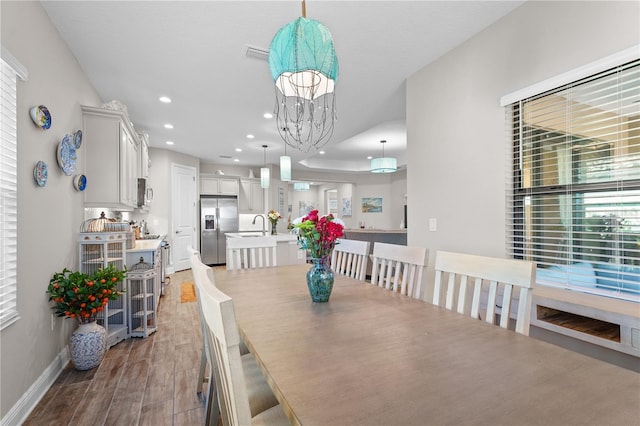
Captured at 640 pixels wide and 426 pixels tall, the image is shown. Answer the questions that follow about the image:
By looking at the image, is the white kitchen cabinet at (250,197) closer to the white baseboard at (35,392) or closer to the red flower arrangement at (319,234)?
the white baseboard at (35,392)

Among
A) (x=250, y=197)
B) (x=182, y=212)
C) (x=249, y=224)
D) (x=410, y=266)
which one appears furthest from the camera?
(x=249, y=224)

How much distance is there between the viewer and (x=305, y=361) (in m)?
0.89

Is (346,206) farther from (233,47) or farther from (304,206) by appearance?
(233,47)

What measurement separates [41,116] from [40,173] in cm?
38

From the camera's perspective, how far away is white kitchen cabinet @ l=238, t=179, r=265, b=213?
7.95 metres

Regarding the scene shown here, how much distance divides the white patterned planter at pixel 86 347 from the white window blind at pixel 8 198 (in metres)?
0.68

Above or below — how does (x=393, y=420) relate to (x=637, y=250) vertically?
below

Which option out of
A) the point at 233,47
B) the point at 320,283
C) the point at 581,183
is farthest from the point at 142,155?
the point at 581,183

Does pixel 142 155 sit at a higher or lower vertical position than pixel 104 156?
higher

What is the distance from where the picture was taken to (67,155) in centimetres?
245

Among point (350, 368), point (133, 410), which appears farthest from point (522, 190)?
point (133, 410)

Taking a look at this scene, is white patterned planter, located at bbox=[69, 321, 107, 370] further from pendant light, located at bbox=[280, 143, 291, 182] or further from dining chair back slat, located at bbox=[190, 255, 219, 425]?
pendant light, located at bbox=[280, 143, 291, 182]

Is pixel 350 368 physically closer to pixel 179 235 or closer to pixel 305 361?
pixel 305 361

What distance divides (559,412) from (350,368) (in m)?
0.48
